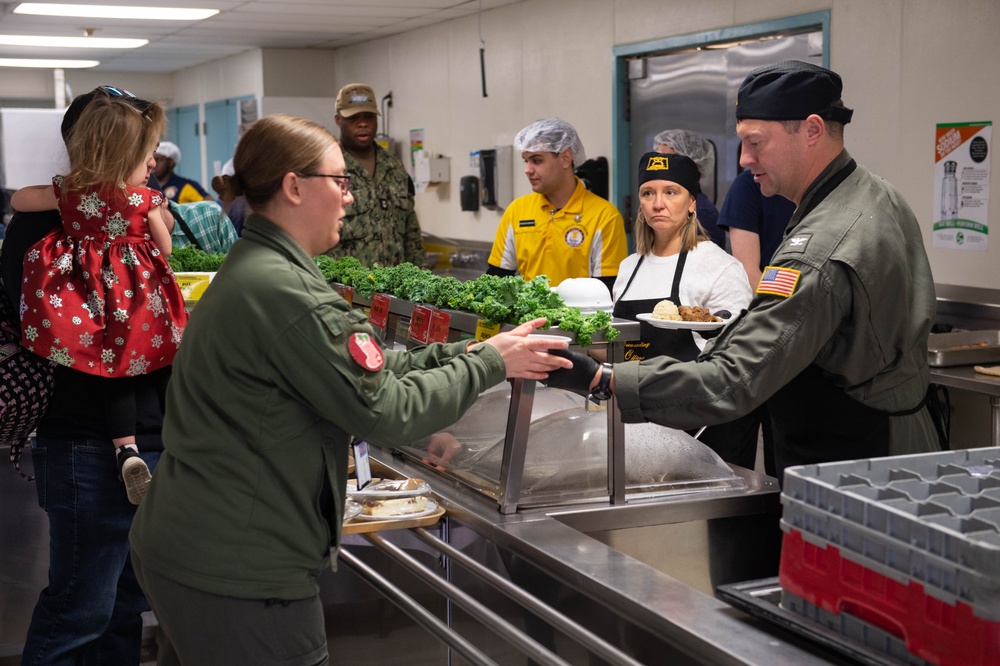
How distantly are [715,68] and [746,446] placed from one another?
275 cm

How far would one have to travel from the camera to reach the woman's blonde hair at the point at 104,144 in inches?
103

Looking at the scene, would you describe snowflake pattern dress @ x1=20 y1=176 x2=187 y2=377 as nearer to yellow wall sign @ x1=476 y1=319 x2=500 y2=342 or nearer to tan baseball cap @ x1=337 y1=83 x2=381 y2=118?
yellow wall sign @ x1=476 y1=319 x2=500 y2=342

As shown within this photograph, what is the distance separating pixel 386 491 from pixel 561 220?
2.21m

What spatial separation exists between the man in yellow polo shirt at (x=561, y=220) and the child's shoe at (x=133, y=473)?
7.40 ft

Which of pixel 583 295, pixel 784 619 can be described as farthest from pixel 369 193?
pixel 784 619

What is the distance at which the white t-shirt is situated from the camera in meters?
3.57

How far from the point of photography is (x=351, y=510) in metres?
2.54

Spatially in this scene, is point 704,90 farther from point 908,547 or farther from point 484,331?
point 908,547

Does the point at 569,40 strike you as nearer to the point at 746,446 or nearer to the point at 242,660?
the point at 746,446

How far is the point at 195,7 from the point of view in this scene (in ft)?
24.1

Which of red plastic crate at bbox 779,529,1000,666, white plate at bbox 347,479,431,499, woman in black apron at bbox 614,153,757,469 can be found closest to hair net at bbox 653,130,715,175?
woman in black apron at bbox 614,153,757,469

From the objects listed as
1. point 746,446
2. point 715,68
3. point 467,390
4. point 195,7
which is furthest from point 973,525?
point 195,7

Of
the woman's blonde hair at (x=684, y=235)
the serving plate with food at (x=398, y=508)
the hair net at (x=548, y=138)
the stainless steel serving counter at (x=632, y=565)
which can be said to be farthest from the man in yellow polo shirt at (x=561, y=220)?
the serving plate with food at (x=398, y=508)

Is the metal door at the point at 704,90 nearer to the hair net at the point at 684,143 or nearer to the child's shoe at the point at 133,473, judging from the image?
the hair net at the point at 684,143
